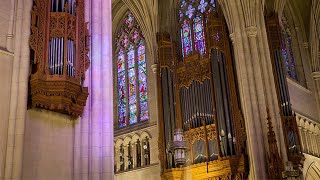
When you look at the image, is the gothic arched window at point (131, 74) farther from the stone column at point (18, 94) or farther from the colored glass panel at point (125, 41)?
the stone column at point (18, 94)

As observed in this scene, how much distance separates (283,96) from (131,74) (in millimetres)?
7552

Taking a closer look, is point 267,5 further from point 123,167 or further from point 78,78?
point 78,78

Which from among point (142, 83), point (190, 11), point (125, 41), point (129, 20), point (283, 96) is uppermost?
point (129, 20)

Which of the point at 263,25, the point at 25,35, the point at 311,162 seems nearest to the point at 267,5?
the point at 263,25

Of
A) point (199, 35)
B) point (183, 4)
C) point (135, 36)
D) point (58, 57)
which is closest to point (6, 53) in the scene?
point (58, 57)

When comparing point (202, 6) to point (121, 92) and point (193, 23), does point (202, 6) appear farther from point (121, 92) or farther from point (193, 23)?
point (121, 92)

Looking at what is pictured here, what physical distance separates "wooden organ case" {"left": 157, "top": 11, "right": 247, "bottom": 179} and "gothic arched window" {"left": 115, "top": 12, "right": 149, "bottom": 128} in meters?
1.97

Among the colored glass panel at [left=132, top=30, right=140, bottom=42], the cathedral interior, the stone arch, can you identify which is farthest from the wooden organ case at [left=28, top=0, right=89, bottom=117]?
the stone arch

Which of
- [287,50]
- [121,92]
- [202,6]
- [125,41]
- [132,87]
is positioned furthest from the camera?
[125,41]

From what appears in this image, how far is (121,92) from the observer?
22.8m

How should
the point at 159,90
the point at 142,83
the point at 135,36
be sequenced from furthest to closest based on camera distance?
the point at 135,36 → the point at 142,83 → the point at 159,90

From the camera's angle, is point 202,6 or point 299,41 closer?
point 202,6

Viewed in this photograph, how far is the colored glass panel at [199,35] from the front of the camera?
20.3 metres

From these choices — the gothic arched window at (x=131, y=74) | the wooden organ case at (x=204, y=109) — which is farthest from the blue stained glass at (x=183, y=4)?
the gothic arched window at (x=131, y=74)
